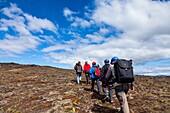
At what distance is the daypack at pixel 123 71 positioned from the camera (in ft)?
41.1

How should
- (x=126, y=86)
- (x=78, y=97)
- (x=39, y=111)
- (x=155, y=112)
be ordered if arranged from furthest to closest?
(x=78, y=97) → (x=39, y=111) → (x=155, y=112) → (x=126, y=86)

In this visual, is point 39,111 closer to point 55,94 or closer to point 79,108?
point 79,108

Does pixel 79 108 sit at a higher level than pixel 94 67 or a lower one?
lower

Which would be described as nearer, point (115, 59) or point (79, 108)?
point (115, 59)

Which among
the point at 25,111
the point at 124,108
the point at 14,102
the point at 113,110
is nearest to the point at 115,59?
the point at 124,108

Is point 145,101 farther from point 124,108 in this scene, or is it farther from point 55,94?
point 55,94

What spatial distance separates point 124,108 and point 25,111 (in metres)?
8.90

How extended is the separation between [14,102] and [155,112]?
1350cm

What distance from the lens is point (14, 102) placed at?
19547mm

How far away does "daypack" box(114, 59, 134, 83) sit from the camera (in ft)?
41.1

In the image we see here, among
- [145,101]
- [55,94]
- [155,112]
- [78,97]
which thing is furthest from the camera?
[55,94]

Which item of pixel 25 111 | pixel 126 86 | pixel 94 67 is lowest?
pixel 25 111

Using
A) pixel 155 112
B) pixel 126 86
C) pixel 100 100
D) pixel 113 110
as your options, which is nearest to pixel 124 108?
pixel 126 86

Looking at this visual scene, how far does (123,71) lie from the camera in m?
12.5
